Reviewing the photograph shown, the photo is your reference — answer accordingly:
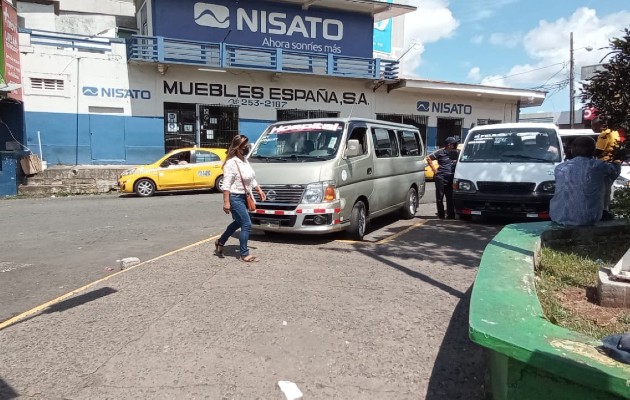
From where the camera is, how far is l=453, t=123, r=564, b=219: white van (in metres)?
8.59

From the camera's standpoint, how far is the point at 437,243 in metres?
7.72

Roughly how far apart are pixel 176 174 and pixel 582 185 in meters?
12.9

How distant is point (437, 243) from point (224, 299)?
396 cm

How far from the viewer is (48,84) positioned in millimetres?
18656

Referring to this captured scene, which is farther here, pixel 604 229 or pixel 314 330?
pixel 604 229

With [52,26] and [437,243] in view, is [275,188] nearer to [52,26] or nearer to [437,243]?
[437,243]

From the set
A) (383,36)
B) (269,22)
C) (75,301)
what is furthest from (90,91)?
(383,36)

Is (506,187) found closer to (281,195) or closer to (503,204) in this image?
(503,204)

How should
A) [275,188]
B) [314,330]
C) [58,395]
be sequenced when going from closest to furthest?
[58,395], [314,330], [275,188]

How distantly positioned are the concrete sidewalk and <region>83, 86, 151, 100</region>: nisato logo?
15314 millimetres

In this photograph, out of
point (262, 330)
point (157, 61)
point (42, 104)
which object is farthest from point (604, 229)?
point (42, 104)

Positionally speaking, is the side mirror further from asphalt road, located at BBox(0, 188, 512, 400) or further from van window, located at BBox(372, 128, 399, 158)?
asphalt road, located at BBox(0, 188, 512, 400)

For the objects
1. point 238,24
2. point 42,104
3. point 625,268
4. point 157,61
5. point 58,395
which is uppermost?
point 238,24

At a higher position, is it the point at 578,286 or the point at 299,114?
the point at 299,114
